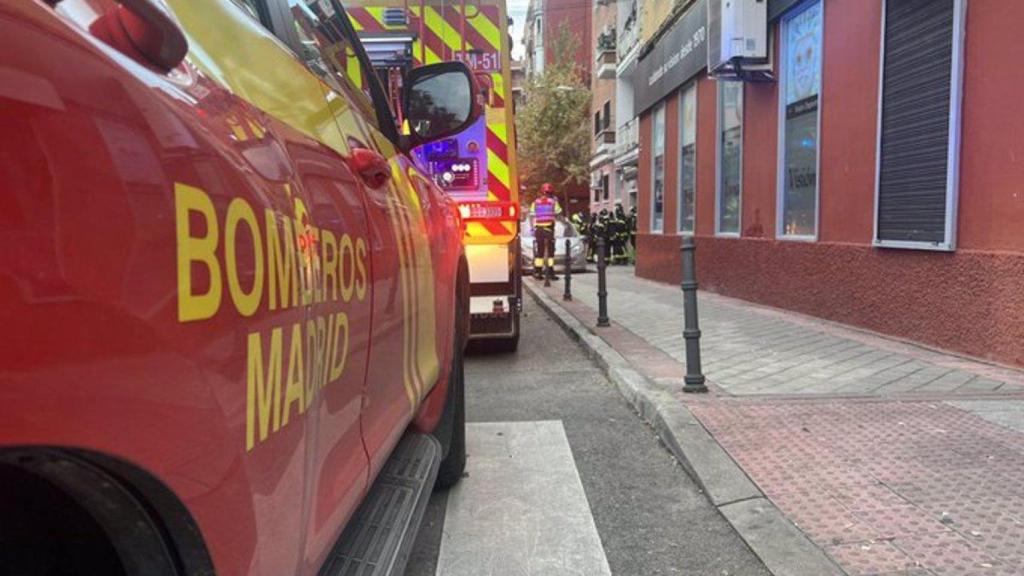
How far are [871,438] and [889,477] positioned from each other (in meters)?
0.58

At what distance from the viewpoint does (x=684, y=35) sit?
41.4 ft

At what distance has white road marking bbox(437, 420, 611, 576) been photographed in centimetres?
319

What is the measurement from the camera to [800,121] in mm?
9039

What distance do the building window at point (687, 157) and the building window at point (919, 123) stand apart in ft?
18.9

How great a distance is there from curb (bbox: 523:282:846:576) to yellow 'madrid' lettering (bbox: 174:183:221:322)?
2.50 m

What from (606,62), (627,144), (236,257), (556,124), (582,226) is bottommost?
(582,226)

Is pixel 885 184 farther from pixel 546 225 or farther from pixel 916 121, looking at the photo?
pixel 546 225

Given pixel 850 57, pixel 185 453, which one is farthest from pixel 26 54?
pixel 850 57

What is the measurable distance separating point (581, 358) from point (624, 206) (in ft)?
58.2

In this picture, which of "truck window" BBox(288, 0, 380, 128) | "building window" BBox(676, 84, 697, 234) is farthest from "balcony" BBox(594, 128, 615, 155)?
"truck window" BBox(288, 0, 380, 128)

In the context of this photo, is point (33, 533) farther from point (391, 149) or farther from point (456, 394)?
point (456, 394)

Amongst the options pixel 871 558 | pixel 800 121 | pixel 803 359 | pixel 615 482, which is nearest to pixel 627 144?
pixel 800 121

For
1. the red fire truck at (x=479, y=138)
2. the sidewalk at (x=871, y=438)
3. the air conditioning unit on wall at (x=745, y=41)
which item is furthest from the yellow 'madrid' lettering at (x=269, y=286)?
the air conditioning unit on wall at (x=745, y=41)

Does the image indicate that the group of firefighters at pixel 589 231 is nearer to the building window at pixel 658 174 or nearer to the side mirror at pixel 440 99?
the building window at pixel 658 174
